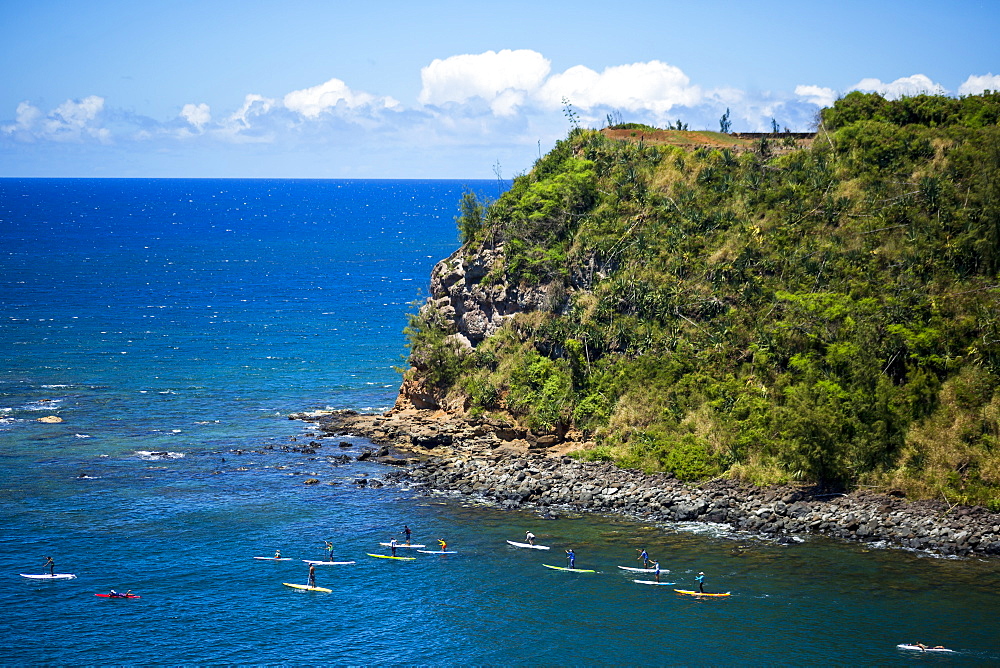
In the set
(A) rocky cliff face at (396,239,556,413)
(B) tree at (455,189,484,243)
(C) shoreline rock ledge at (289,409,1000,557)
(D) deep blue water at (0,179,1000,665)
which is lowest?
(D) deep blue water at (0,179,1000,665)

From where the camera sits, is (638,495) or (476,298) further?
(476,298)

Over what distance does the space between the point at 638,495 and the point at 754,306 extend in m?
17.9

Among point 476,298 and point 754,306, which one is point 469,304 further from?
point 754,306

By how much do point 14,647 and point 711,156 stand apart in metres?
62.3

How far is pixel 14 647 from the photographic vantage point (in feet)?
151

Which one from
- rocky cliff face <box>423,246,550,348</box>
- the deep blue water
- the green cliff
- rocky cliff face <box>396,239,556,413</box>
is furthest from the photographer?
rocky cliff face <box>423,246,550,348</box>

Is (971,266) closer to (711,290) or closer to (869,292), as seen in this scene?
(869,292)

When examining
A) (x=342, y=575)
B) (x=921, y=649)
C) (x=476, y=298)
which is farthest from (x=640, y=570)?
(x=476, y=298)

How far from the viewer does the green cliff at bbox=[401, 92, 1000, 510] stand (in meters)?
61.3

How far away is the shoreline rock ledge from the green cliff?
51.9 inches

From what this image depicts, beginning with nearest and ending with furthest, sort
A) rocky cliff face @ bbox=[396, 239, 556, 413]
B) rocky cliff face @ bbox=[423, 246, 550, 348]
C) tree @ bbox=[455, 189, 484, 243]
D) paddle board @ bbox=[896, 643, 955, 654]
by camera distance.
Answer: paddle board @ bbox=[896, 643, 955, 654] → rocky cliff face @ bbox=[396, 239, 556, 413] → rocky cliff face @ bbox=[423, 246, 550, 348] → tree @ bbox=[455, 189, 484, 243]

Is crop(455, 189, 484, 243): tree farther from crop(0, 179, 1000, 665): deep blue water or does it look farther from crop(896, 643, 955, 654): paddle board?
crop(896, 643, 955, 654): paddle board

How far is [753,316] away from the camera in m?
70.9

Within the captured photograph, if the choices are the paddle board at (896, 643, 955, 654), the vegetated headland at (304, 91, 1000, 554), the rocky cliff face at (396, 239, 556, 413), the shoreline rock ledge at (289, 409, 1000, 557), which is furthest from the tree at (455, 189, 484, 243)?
the paddle board at (896, 643, 955, 654)
